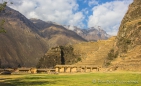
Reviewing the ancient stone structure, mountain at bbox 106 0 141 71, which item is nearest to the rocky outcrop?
the ancient stone structure

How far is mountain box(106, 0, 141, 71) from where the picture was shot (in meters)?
62.0

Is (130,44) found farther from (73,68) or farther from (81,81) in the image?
(81,81)

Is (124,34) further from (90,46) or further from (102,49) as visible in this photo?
(90,46)

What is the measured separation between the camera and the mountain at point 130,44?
2440 inches

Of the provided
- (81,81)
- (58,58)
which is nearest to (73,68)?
(58,58)

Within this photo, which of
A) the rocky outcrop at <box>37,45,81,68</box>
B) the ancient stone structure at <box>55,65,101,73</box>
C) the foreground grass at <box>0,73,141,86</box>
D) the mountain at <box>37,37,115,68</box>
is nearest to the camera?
the foreground grass at <box>0,73,141,86</box>

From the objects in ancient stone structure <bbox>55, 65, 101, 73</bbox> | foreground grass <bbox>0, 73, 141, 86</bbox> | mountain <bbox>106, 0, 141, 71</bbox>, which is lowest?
ancient stone structure <bbox>55, 65, 101, 73</bbox>

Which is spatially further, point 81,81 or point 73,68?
point 73,68

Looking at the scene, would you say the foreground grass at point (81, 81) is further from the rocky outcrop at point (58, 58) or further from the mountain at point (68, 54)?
the rocky outcrop at point (58, 58)

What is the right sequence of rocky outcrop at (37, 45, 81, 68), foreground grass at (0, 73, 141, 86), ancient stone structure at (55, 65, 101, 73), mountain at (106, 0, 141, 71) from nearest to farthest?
foreground grass at (0, 73, 141, 86)
mountain at (106, 0, 141, 71)
ancient stone structure at (55, 65, 101, 73)
rocky outcrop at (37, 45, 81, 68)

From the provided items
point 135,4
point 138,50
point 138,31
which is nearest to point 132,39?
point 138,31

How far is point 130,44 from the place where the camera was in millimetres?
71500

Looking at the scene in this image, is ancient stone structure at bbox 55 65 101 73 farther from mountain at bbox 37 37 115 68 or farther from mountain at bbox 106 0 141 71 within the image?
mountain at bbox 37 37 115 68

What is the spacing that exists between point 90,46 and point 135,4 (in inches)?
1604
